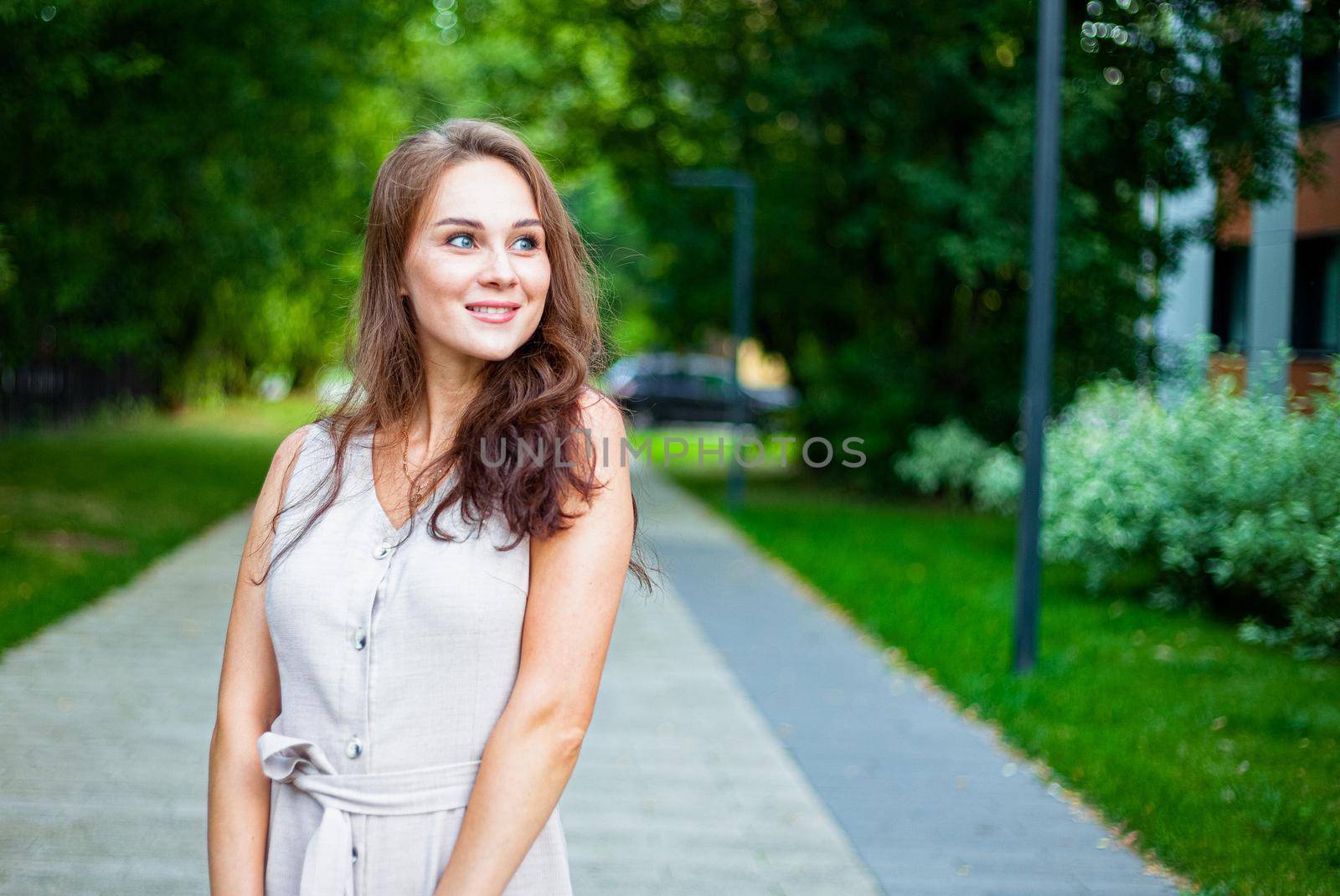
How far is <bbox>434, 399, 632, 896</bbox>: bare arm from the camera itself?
1756 mm

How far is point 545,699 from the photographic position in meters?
1.77

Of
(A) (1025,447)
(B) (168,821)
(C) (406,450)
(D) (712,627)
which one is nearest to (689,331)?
(D) (712,627)

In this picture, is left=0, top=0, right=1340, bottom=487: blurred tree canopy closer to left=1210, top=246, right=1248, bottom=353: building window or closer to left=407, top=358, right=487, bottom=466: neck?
left=407, top=358, right=487, bottom=466: neck

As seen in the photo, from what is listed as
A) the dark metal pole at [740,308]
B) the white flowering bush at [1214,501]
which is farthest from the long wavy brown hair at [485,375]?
the dark metal pole at [740,308]

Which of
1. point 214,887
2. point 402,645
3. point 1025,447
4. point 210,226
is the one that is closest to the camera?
point 402,645

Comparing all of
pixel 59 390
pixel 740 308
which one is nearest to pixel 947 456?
pixel 740 308

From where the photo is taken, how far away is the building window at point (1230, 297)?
1686 centimetres

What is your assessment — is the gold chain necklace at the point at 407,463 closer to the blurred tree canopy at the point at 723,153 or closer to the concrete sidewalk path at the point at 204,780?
the blurred tree canopy at the point at 723,153

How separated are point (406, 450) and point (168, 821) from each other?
3396 millimetres

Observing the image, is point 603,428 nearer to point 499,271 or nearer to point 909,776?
point 499,271

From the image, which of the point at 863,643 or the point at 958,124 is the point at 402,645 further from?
the point at 958,124

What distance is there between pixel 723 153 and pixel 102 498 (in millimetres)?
10866

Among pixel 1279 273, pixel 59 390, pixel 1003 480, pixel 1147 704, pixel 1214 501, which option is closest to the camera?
pixel 1147 704

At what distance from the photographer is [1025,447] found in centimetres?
746
